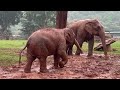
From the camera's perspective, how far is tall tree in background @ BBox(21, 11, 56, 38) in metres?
30.5

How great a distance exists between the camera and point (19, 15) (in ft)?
108

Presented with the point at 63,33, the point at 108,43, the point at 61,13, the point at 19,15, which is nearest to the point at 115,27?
the point at 19,15

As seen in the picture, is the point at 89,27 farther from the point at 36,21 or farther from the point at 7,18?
the point at 7,18

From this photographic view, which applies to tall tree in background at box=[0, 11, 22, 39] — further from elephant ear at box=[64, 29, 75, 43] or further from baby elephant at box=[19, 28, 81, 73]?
baby elephant at box=[19, 28, 81, 73]

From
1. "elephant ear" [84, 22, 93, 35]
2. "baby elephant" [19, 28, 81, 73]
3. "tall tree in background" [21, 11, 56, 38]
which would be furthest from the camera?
"tall tree in background" [21, 11, 56, 38]

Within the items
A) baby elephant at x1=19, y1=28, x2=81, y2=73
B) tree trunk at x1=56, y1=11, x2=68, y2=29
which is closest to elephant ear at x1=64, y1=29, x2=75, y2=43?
baby elephant at x1=19, y1=28, x2=81, y2=73

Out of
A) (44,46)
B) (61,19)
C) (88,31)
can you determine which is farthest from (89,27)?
(44,46)

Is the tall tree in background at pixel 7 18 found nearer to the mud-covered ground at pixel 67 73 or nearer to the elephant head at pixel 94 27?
the elephant head at pixel 94 27

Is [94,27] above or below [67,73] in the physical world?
above

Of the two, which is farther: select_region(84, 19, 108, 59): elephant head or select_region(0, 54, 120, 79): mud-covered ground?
select_region(84, 19, 108, 59): elephant head

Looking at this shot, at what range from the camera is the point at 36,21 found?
3122cm

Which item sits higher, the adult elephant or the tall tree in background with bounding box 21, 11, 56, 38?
the adult elephant
